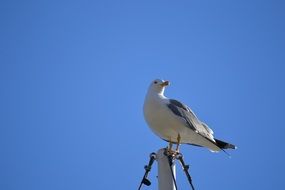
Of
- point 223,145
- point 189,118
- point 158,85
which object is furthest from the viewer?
point 158,85

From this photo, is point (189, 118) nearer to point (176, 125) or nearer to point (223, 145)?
point (176, 125)

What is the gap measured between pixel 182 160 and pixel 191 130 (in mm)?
1919

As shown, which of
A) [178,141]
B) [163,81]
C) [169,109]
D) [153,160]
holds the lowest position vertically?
[153,160]

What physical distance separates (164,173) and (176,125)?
7.14 ft

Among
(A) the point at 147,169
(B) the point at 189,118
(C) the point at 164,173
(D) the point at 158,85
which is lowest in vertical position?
(C) the point at 164,173

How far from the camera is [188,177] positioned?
5301mm

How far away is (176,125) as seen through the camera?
733 centimetres

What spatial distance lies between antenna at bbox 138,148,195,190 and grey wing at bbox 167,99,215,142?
193cm

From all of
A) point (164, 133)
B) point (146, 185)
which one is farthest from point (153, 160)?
point (164, 133)

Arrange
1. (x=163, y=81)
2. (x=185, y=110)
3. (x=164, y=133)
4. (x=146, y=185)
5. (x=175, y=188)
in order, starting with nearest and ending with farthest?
(x=175, y=188), (x=146, y=185), (x=164, y=133), (x=185, y=110), (x=163, y=81)

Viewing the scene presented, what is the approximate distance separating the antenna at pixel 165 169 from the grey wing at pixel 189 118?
1934mm

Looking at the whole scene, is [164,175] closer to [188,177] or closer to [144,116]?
[188,177]

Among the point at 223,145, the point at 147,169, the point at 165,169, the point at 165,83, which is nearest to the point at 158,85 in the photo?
the point at 165,83

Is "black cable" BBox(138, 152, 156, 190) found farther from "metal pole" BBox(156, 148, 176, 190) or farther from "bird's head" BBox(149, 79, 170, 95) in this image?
"bird's head" BBox(149, 79, 170, 95)
